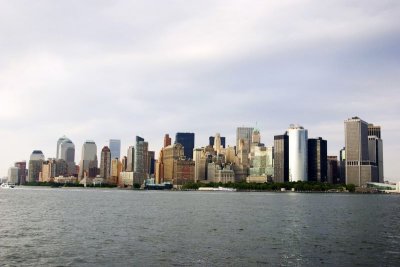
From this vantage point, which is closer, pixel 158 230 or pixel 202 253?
pixel 202 253

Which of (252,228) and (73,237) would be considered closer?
(73,237)

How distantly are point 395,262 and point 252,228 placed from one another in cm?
3241

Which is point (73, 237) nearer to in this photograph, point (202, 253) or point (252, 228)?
point (202, 253)

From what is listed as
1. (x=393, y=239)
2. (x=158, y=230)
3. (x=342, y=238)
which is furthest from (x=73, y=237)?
(x=393, y=239)

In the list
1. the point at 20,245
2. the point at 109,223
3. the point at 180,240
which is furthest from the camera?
the point at 109,223

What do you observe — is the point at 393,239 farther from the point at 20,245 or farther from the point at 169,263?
the point at 20,245

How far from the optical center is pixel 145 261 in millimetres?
51188

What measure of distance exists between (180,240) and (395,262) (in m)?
28.3

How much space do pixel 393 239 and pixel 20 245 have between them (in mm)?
54548

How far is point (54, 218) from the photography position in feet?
331

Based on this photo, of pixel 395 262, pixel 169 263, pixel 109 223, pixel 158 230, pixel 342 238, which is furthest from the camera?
pixel 109 223

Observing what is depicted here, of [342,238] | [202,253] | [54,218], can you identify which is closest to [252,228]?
[342,238]

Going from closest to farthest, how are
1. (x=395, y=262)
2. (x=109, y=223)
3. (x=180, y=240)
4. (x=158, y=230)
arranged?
(x=395, y=262), (x=180, y=240), (x=158, y=230), (x=109, y=223)

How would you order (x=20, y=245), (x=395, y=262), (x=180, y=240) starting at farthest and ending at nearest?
(x=180, y=240)
(x=20, y=245)
(x=395, y=262)
